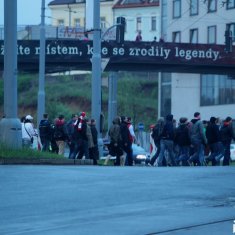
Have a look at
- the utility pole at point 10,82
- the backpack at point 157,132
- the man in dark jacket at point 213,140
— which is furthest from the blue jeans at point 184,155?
the utility pole at point 10,82

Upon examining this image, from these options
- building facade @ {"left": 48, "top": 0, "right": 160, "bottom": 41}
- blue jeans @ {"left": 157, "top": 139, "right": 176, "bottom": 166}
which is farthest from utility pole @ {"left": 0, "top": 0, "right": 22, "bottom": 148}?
building facade @ {"left": 48, "top": 0, "right": 160, "bottom": 41}

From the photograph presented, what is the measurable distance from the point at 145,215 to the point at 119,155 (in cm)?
1611

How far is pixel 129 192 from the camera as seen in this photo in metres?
15.9

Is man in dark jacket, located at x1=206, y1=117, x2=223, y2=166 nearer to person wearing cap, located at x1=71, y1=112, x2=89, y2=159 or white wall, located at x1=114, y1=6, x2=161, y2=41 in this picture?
person wearing cap, located at x1=71, y1=112, x2=89, y2=159

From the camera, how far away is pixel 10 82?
24250 millimetres

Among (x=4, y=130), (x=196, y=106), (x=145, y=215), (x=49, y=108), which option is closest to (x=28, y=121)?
(x=4, y=130)

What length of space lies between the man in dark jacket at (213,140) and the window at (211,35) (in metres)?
45.3

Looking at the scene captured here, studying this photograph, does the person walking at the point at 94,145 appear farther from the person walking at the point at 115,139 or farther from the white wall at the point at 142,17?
the white wall at the point at 142,17

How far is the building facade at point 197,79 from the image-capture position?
7381 cm

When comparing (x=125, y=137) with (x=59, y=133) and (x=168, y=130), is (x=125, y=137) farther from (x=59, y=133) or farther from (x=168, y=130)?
(x=59, y=133)

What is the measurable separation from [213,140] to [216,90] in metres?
45.2

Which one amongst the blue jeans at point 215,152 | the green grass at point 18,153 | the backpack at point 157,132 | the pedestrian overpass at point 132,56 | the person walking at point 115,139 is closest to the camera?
the green grass at point 18,153

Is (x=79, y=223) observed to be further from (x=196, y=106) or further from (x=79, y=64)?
(x=196, y=106)

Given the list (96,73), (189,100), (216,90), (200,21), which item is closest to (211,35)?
(200,21)
